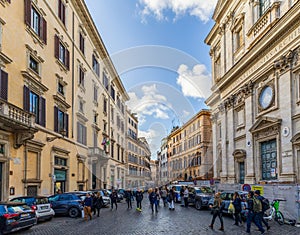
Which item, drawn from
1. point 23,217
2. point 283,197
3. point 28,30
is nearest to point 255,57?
point 283,197

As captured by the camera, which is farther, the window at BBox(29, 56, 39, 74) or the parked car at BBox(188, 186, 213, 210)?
the parked car at BBox(188, 186, 213, 210)

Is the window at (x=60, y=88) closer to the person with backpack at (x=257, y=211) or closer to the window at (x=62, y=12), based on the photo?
the window at (x=62, y=12)

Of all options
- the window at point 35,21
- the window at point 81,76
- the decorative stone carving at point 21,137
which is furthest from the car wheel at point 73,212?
the window at point 81,76

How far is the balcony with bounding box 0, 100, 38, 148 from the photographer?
16656mm

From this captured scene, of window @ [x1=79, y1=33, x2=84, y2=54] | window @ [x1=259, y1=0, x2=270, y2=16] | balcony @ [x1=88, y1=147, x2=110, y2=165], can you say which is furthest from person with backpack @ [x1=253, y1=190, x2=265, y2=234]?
window @ [x1=79, y1=33, x2=84, y2=54]

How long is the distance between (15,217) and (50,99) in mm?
13918

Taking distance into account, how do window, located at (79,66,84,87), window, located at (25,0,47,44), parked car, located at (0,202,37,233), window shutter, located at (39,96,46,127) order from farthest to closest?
1. window, located at (79,66,84,87)
2. window shutter, located at (39,96,46,127)
3. window, located at (25,0,47,44)
4. parked car, located at (0,202,37,233)

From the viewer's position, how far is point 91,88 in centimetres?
3800

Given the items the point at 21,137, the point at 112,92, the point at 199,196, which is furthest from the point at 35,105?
the point at 112,92

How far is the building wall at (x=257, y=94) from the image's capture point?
69.7 ft

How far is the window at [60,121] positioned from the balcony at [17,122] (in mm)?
6705

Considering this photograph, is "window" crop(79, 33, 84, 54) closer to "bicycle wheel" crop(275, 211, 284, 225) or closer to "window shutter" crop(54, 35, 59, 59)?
"window shutter" crop(54, 35, 59, 59)

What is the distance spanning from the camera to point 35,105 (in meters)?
22.7

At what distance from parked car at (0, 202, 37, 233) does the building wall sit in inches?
602
